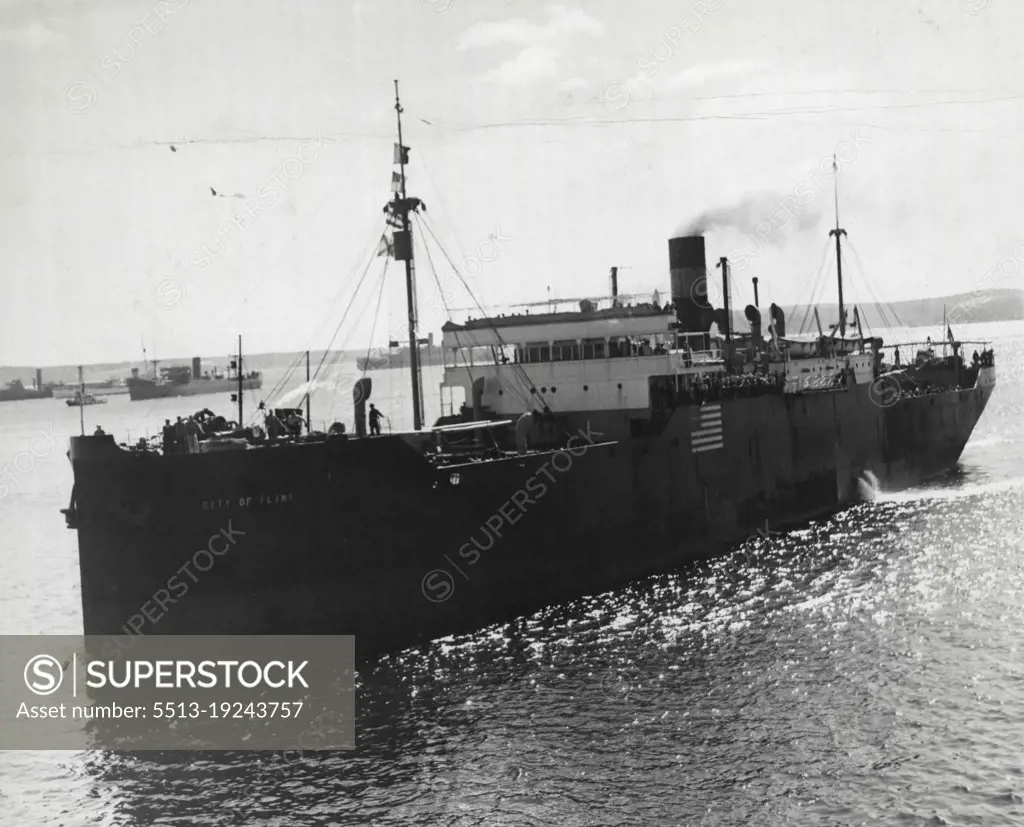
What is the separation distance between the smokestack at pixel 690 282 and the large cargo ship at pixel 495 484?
8 centimetres

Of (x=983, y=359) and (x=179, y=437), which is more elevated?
(x=983, y=359)

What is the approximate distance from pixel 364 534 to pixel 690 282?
19202 millimetres

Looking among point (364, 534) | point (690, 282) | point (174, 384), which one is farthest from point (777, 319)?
point (174, 384)

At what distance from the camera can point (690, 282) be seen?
35094 mm

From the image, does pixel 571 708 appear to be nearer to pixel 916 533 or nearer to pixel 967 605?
pixel 967 605

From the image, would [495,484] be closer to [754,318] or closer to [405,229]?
[405,229]

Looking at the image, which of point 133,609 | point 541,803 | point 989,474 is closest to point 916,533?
point 989,474

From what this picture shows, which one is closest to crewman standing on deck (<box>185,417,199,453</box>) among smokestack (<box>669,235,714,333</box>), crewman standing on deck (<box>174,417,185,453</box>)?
crewman standing on deck (<box>174,417,185,453</box>)

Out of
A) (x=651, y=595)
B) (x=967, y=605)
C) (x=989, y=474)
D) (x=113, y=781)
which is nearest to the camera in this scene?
(x=113, y=781)

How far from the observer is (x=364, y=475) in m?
19.5

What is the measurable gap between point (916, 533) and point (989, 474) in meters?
15.3

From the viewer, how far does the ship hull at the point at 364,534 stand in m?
18.5

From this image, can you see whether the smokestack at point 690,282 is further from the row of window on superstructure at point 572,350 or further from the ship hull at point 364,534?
the ship hull at point 364,534

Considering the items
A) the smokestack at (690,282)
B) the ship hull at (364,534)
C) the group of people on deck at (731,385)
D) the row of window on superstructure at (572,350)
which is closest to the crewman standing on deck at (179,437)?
the ship hull at (364,534)
